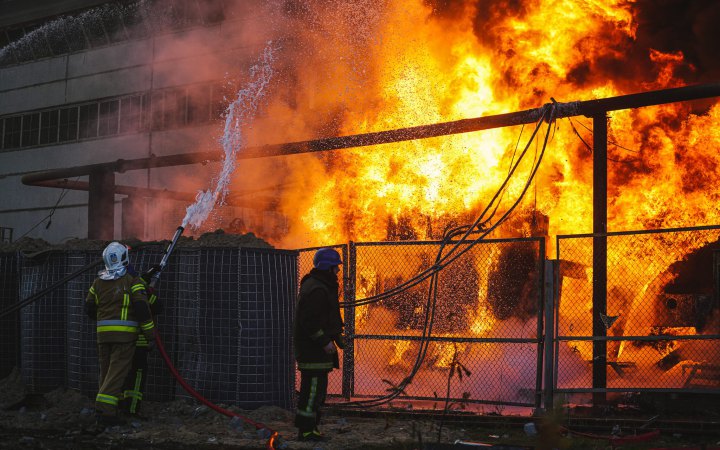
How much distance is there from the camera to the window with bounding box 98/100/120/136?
23203 mm

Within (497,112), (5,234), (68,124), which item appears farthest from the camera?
(5,234)

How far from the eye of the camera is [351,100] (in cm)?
1677

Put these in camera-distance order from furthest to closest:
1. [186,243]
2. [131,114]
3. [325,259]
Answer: [131,114], [186,243], [325,259]

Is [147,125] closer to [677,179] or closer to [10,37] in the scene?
[10,37]

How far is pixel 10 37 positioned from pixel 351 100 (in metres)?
16.3

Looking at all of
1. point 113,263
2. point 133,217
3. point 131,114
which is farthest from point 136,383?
point 131,114

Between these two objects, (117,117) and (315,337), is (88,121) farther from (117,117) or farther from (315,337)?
(315,337)

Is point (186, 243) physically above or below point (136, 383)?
above

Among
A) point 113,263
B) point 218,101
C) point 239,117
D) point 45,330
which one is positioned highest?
point 218,101

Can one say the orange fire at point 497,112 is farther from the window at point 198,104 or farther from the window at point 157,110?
the window at point 157,110

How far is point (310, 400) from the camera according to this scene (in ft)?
23.4

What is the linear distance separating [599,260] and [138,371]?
5.32m

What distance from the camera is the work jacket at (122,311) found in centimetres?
777

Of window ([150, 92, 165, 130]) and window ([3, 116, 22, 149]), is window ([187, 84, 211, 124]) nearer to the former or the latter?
window ([150, 92, 165, 130])
